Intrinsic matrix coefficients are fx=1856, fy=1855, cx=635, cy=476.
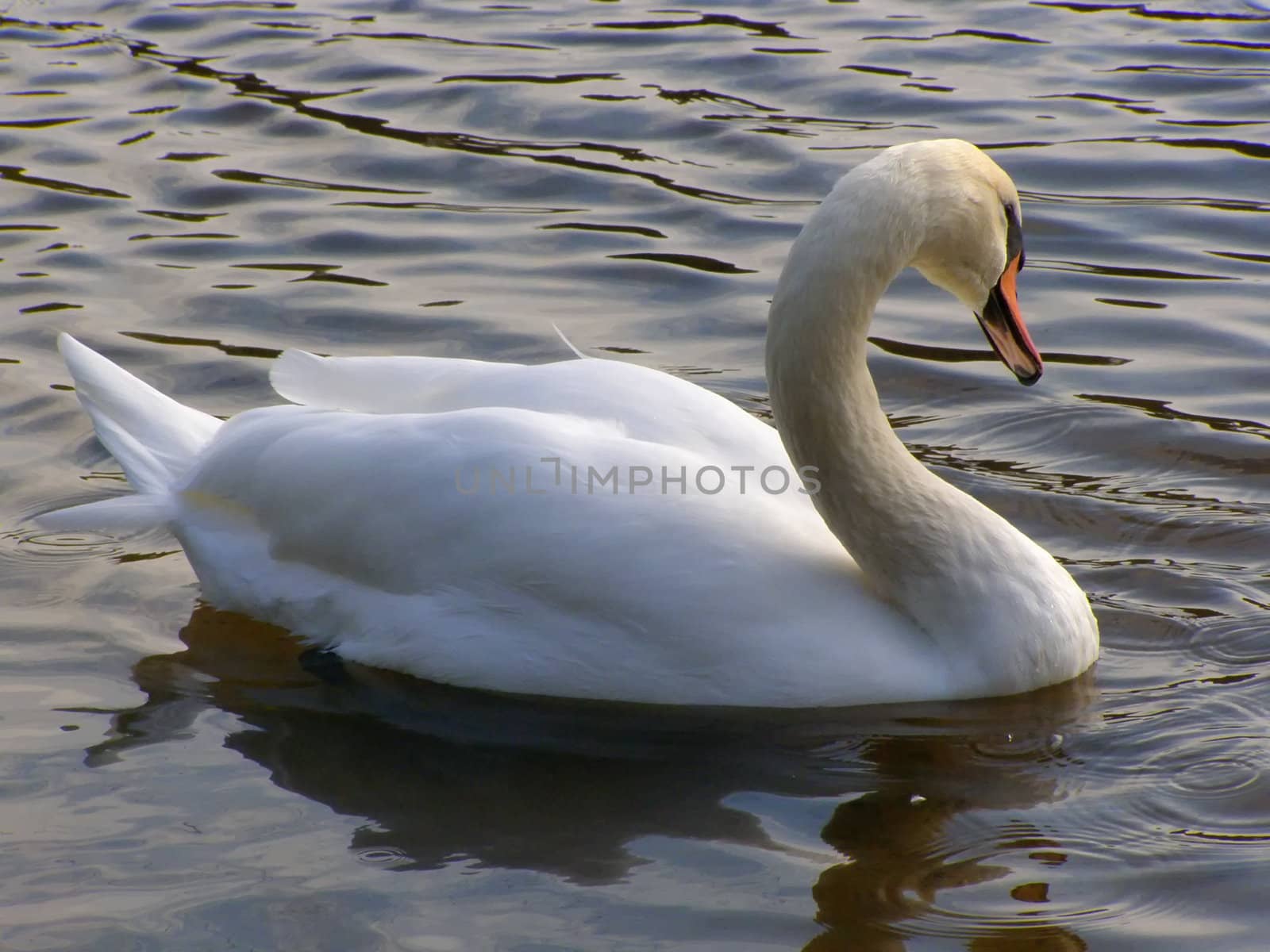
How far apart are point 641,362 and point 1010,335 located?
2264 millimetres

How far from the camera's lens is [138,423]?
538 centimetres

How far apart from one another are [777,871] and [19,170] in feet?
21.2

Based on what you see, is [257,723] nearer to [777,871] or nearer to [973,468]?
[777,871]

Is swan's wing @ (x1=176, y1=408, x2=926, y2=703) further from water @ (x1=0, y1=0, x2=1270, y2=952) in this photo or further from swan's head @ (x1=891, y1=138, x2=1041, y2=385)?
swan's head @ (x1=891, y1=138, x2=1041, y2=385)

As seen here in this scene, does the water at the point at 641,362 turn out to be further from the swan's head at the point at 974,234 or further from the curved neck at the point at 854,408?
the swan's head at the point at 974,234

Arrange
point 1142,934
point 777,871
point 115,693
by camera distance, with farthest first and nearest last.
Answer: point 115,693
point 777,871
point 1142,934

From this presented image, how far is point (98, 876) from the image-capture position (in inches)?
152

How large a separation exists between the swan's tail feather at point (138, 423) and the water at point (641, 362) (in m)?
0.37

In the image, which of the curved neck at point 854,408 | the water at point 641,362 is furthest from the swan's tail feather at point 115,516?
the curved neck at point 854,408

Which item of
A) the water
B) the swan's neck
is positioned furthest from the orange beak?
the water

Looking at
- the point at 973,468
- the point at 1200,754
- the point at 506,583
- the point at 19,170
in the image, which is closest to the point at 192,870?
the point at 506,583

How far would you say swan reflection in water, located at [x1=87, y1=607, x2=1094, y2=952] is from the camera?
3834 millimetres

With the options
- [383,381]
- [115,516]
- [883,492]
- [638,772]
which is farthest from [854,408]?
[115,516]

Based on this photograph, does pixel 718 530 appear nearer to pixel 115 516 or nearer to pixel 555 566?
pixel 555 566
